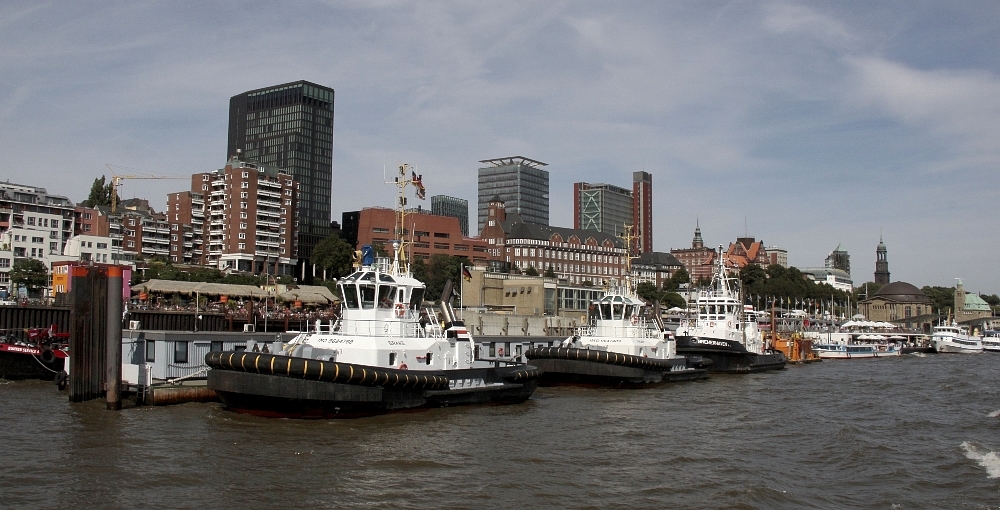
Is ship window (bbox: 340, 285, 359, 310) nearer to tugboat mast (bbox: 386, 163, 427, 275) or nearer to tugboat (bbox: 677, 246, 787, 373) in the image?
tugboat mast (bbox: 386, 163, 427, 275)

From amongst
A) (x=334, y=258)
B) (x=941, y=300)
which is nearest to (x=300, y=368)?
(x=334, y=258)

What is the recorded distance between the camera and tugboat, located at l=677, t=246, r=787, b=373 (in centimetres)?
5088

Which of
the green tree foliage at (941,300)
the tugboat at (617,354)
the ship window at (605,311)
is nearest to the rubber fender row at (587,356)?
the tugboat at (617,354)

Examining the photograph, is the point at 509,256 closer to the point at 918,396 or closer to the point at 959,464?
the point at 918,396

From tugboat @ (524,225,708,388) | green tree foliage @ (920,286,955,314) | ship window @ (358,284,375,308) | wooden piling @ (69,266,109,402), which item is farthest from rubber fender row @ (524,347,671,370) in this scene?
green tree foliage @ (920,286,955,314)

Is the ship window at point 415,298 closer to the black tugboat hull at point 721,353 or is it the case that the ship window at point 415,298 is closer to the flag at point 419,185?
the flag at point 419,185

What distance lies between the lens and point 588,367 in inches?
1470

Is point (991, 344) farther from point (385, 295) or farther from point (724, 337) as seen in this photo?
point (385, 295)

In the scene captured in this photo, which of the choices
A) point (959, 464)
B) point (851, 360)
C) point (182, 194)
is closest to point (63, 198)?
point (182, 194)

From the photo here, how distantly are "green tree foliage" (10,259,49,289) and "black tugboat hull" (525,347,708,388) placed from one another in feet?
175

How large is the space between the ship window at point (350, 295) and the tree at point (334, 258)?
240ft

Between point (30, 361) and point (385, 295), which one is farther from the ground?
point (385, 295)

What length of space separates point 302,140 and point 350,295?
130 metres

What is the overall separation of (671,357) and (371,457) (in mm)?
27179
